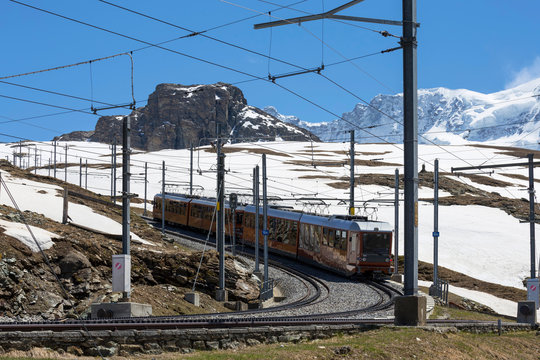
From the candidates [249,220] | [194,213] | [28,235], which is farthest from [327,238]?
[194,213]

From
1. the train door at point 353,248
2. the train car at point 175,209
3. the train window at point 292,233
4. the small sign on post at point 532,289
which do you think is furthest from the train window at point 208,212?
the small sign on post at point 532,289

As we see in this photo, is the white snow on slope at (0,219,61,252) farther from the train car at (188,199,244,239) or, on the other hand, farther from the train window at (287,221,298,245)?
the train car at (188,199,244,239)

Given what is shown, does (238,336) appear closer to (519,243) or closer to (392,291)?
(392,291)

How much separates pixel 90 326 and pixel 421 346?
7066mm

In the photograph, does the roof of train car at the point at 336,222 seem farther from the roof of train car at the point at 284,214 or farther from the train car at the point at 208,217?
the train car at the point at 208,217

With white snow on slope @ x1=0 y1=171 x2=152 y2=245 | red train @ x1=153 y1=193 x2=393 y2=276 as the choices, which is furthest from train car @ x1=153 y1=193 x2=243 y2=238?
white snow on slope @ x1=0 y1=171 x2=152 y2=245

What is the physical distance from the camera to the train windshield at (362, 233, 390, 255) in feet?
123

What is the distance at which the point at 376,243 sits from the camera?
37.8m

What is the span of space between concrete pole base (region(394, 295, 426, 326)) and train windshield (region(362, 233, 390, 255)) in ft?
67.3

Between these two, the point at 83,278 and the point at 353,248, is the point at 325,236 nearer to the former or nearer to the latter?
the point at 353,248

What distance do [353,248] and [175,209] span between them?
30693mm

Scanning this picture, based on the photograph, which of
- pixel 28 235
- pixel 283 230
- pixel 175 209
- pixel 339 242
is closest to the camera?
pixel 28 235

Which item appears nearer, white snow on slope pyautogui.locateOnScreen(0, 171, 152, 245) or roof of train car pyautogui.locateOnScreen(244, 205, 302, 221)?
white snow on slope pyautogui.locateOnScreen(0, 171, 152, 245)

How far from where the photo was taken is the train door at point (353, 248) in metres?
37.3
